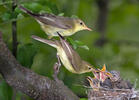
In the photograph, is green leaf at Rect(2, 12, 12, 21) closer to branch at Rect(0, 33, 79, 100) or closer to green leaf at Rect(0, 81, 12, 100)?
branch at Rect(0, 33, 79, 100)

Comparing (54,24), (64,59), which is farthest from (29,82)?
(54,24)

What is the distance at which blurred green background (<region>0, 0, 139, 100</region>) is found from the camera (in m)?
2.23

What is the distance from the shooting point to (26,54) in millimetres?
2295

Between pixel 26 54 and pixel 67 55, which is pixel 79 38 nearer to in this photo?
pixel 26 54

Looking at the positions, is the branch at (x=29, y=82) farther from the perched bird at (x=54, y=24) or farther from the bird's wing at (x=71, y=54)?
the perched bird at (x=54, y=24)

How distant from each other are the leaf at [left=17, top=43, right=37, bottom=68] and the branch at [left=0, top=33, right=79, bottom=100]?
0.26 metres

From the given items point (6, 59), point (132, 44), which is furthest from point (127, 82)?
point (132, 44)

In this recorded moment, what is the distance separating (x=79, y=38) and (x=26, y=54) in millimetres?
1698

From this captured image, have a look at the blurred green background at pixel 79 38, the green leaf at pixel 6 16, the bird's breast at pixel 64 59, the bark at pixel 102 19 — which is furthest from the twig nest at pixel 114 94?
the bark at pixel 102 19

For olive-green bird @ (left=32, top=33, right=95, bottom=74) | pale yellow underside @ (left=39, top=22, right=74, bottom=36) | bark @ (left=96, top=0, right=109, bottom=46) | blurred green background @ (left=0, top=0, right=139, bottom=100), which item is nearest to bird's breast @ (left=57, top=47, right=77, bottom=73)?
olive-green bird @ (left=32, top=33, right=95, bottom=74)

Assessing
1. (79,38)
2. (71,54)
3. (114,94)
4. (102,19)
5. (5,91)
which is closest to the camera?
(71,54)

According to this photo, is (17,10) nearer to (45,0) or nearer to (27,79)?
(45,0)

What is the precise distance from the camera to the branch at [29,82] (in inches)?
78.2

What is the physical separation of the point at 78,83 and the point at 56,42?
687mm
